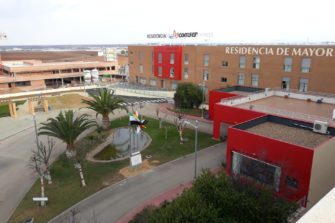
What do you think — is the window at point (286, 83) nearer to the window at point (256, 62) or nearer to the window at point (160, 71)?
the window at point (256, 62)

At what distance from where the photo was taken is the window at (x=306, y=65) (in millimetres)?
38875

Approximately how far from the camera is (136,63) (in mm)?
66000

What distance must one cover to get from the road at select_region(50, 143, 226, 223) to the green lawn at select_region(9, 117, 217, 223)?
0.83 meters

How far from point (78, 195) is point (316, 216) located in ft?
55.1

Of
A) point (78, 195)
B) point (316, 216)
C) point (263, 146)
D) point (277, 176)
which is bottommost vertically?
point (78, 195)

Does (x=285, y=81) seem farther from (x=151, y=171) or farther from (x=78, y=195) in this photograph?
(x=78, y=195)

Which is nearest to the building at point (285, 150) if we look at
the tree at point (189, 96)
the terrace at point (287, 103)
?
the terrace at point (287, 103)

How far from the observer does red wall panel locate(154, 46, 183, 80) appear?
182ft

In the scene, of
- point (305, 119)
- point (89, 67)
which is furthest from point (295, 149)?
point (89, 67)

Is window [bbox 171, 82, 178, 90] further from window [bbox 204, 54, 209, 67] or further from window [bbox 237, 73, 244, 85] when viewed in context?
window [bbox 237, 73, 244, 85]

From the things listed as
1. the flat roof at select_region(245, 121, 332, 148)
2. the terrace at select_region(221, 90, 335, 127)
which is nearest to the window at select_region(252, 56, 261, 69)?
the terrace at select_region(221, 90, 335, 127)

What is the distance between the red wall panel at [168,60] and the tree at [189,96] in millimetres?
13188

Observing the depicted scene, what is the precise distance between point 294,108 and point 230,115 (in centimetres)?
645

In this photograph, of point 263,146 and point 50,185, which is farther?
point 50,185
